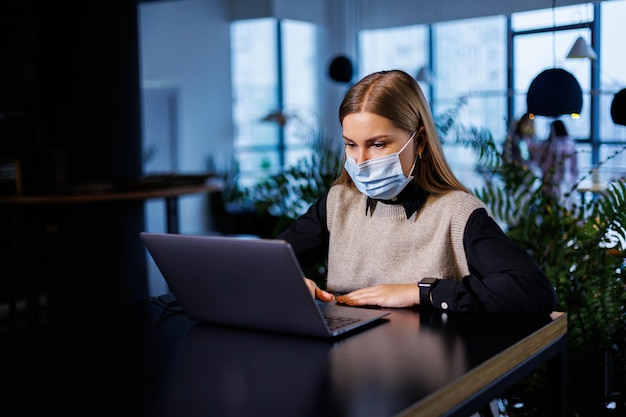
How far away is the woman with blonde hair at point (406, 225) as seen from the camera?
6.60ft

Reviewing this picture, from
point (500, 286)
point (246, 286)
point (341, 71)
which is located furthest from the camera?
point (341, 71)

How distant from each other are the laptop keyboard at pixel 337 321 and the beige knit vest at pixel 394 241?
45 cm

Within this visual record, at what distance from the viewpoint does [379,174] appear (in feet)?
7.15

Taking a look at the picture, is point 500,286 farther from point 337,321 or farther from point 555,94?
point 555,94

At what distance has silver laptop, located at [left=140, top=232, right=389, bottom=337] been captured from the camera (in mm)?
1671

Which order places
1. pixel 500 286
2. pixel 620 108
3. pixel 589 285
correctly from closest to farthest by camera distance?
pixel 500 286 → pixel 589 285 → pixel 620 108

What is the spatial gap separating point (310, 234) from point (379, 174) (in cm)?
40

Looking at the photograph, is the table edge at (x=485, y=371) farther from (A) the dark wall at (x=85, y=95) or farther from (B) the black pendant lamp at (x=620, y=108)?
(A) the dark wall at (x=85, y=95)

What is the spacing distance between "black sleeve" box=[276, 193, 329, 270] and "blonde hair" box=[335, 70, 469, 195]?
356mm

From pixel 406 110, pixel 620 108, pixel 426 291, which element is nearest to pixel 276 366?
pixel 426 291

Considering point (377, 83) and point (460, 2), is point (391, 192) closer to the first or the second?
point (377, 83)

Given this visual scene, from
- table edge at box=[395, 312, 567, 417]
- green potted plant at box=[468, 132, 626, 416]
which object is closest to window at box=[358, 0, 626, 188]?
green potted plant at box=[468, 132, 626, 416]

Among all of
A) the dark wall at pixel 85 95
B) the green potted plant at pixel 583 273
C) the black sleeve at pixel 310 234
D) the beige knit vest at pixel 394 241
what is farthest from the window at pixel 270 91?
the beige knit vest at pixel 394 241

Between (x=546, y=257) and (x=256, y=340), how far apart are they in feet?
5.45
